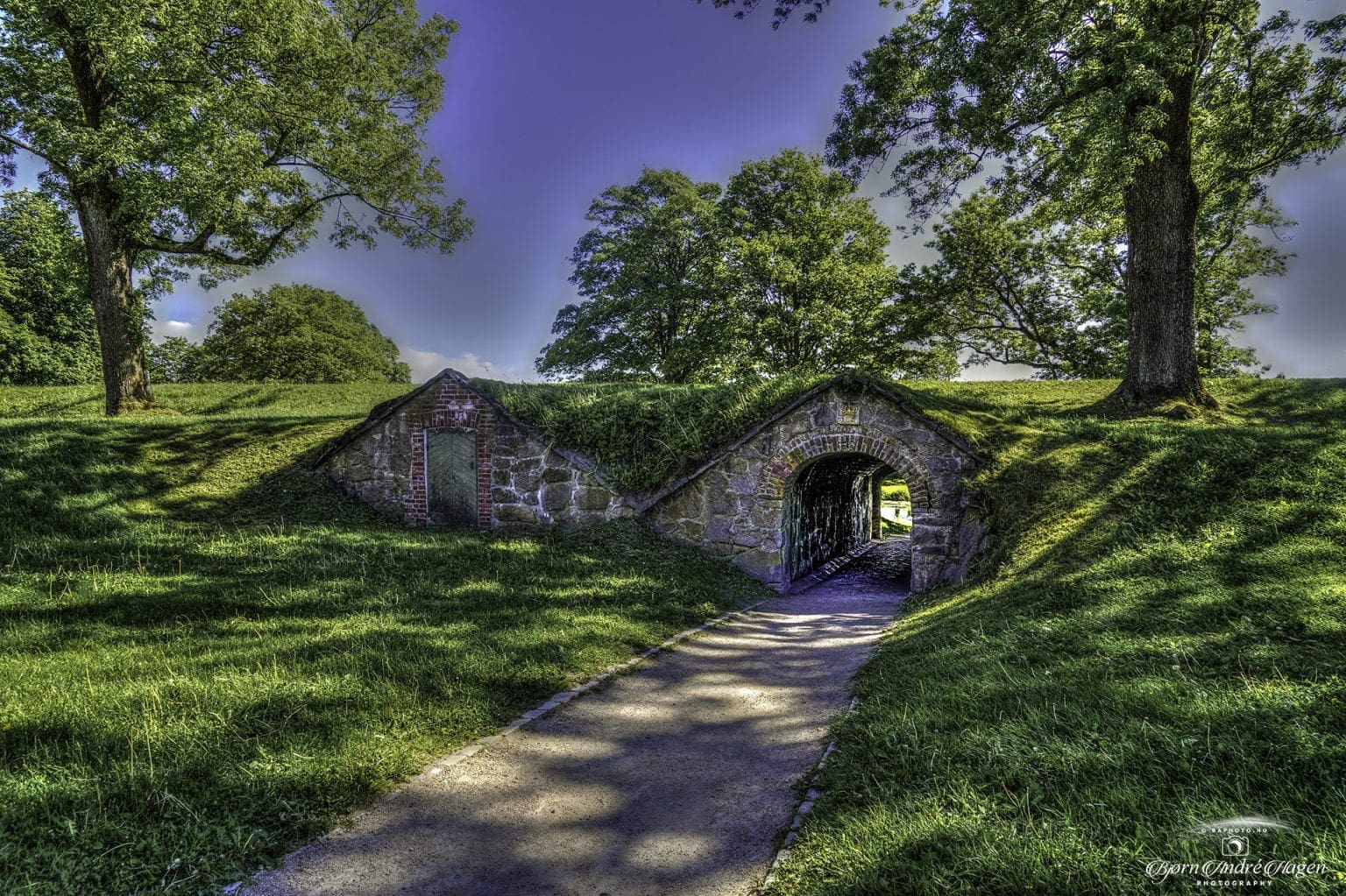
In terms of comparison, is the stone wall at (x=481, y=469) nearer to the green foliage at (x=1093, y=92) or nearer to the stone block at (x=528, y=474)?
the stone block at (x=528, y=474)

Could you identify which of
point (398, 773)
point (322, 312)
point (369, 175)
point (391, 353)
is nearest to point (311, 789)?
point (398, 773)

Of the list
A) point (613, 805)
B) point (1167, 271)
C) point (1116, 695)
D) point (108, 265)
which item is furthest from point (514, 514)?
point (1167, 271)

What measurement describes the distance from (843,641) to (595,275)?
2418 cm

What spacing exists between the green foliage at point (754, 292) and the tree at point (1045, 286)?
66.8 inches

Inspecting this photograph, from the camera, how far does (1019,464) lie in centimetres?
983

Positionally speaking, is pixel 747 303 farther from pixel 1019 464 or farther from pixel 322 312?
pixel 322 312

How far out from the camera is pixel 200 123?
1406 centimetres

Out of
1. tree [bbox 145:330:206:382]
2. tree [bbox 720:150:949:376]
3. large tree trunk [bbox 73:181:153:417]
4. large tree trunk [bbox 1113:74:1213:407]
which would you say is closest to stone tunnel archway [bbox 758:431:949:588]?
large tree trunk [bbox 1113:74:1213:407]

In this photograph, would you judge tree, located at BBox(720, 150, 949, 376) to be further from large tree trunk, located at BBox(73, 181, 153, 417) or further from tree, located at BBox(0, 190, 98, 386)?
tree, located at BBox(0, 190, 98, 386)

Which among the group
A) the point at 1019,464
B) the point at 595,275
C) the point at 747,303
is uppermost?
the point at 595,275

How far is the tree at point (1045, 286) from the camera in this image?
2153 centimetres

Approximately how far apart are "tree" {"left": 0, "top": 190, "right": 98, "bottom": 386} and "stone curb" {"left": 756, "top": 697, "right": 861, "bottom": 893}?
36.6 meters

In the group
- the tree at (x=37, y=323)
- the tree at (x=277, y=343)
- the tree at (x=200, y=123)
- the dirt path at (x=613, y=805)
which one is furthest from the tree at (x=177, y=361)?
the dirt path at (x=613, y=805)

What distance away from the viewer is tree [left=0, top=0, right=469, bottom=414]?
13625mm
